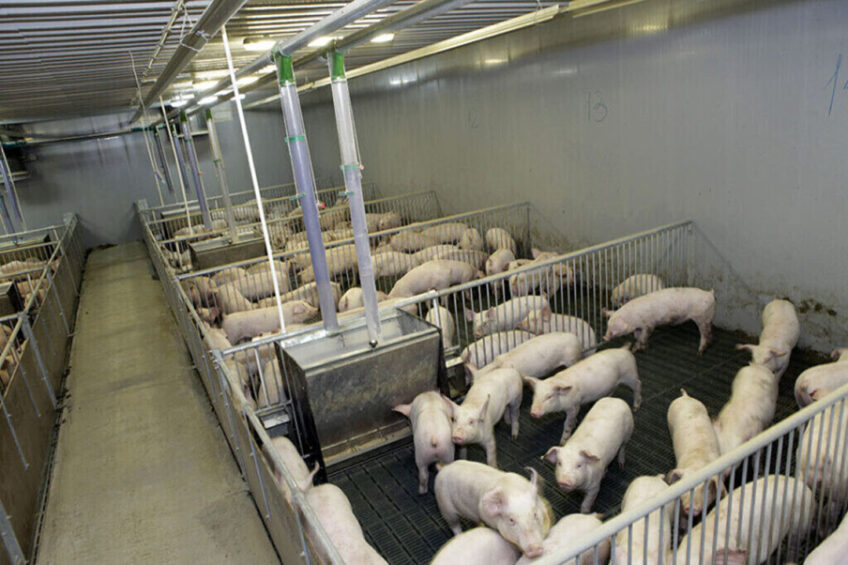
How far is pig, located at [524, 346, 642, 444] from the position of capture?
4.11m

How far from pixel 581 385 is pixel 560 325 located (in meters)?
1.27

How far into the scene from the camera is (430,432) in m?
3.70

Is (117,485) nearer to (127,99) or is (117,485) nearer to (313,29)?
(313,29)

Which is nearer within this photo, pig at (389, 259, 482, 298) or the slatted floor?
the slatted floor

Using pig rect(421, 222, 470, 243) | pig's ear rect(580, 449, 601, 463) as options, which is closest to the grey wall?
pig rect(421, 222, 470, 243)

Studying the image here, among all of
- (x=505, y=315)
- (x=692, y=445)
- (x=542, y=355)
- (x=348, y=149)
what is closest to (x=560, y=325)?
(x=505, y=315)

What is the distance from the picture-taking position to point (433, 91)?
10.1 meters

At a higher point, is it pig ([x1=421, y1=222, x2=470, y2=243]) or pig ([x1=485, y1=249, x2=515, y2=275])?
pig ([x1=421, y1=222, x2=470, y2=243])

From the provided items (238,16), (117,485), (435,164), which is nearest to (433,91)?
(435,164)

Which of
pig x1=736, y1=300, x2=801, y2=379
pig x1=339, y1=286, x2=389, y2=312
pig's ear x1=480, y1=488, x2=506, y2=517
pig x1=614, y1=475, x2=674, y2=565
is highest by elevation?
pig's ear x1=480, y1=488, x2=506, y2=517

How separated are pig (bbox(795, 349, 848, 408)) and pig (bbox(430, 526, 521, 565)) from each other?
2.41 meters

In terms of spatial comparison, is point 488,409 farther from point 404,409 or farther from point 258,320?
point 258,320

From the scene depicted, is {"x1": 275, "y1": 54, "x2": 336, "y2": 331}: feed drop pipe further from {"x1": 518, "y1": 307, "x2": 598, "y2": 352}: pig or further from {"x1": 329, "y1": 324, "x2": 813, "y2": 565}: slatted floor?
{"x1": 518, "y1": 307, "x2": 598, "y2": 352}: pig

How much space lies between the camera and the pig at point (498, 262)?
24.0 ft
